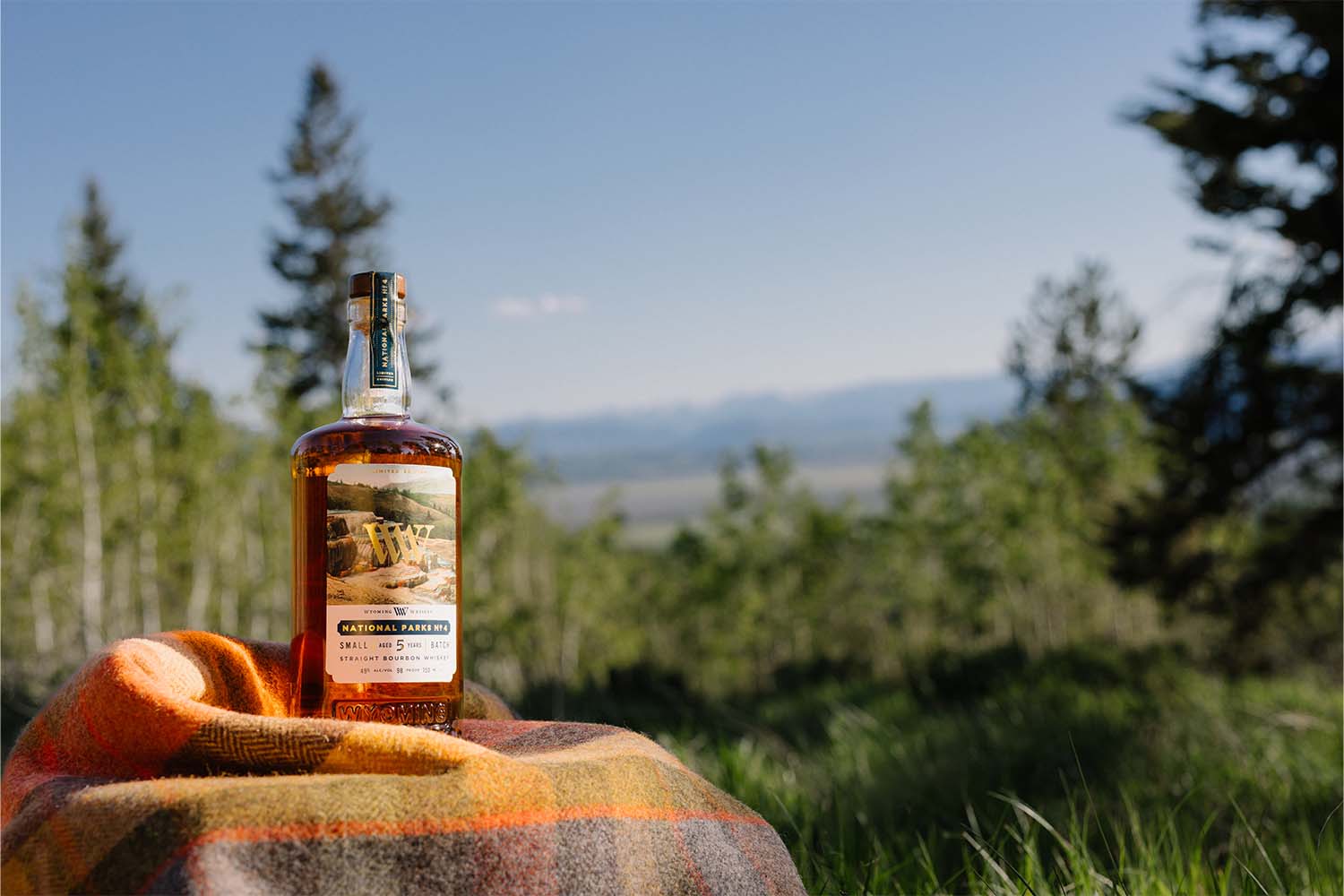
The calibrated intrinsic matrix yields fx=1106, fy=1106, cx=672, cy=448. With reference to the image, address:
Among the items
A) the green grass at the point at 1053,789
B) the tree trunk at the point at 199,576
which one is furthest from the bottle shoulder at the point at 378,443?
the tree trunk at the point at 199,576

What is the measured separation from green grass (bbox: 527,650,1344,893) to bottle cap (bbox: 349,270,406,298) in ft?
3.91

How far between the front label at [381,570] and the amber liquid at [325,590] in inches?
0.7

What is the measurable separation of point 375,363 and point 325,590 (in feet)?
1.01

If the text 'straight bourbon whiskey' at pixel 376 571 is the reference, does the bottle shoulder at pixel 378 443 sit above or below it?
above

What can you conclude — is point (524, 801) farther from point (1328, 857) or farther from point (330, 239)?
point (330, 239)

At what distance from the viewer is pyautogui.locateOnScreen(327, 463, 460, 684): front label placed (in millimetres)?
1356

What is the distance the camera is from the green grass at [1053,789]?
214 cm

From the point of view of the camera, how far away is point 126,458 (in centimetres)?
2136

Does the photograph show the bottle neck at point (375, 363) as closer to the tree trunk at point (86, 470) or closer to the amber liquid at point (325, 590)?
the amber liquid at point (325, 590)

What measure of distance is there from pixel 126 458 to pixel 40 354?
8.40ft

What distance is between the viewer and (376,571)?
4.45 feet

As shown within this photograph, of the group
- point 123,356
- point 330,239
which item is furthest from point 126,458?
point 330,239

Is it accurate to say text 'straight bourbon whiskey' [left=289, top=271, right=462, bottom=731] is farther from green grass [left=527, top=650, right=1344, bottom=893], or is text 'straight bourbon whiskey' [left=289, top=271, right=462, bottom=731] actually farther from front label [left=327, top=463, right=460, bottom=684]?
green grass [left=527, top=650, right=1344, bottom=893]

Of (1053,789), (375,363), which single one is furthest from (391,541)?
(1053,789)
